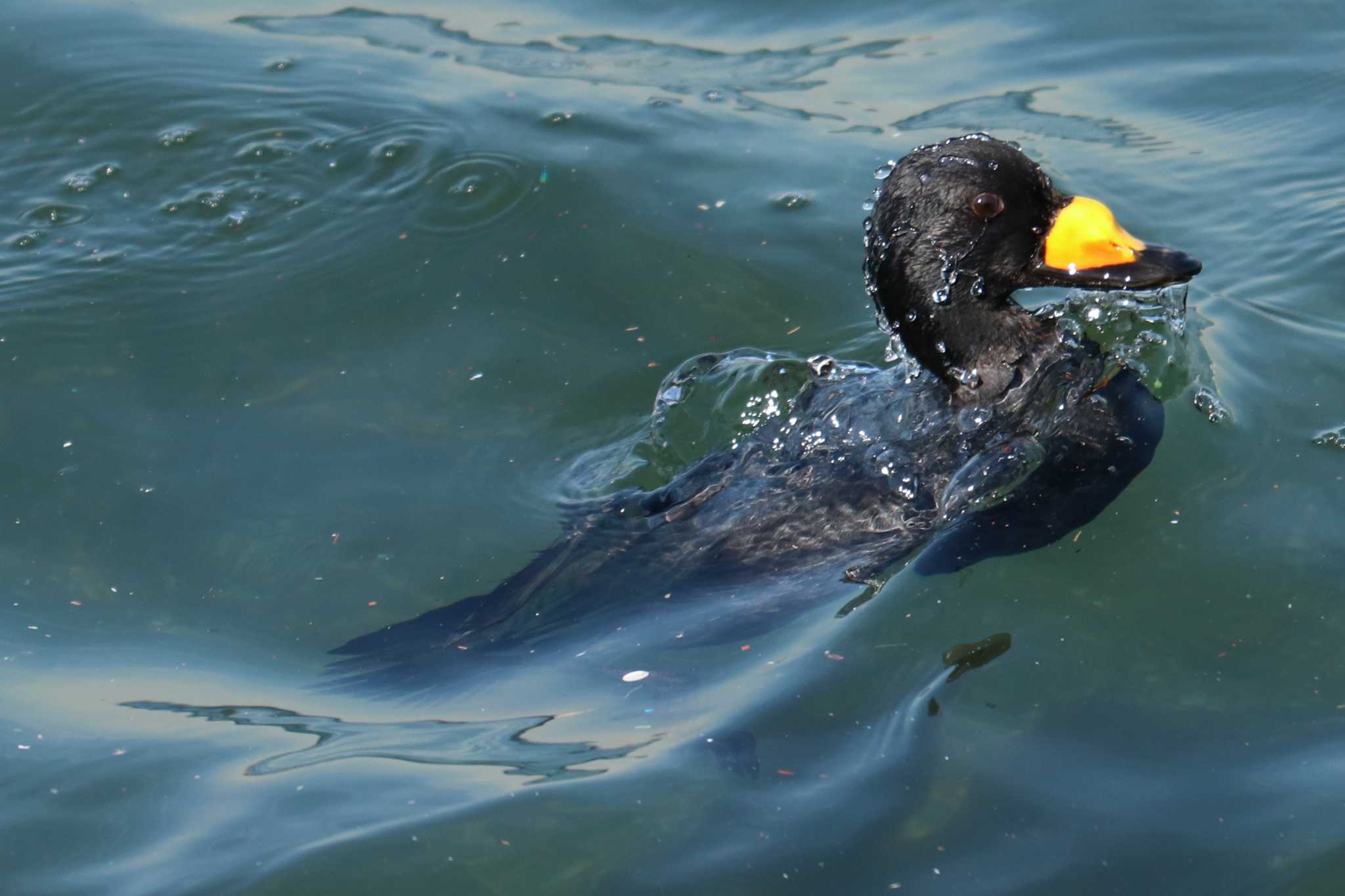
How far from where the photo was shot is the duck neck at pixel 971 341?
191 inches

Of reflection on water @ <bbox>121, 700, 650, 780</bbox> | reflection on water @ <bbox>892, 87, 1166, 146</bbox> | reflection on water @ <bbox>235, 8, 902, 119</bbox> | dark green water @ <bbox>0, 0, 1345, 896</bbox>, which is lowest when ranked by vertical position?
reflection on water @ <bbox>121, 700, 650, 780</bbox>

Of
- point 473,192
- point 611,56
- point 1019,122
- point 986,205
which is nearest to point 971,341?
point 986,205

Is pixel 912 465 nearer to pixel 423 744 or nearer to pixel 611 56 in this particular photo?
pixel 423 744

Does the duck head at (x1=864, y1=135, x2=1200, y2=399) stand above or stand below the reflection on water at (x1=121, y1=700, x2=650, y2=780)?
above

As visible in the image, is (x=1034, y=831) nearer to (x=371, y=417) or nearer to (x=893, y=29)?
(x=371, y=417)

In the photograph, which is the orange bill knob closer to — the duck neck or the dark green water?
the duck neck

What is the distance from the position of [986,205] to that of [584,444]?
1777mm

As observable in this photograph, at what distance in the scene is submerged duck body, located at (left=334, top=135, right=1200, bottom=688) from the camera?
4430mm

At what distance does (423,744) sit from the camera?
4.00 m

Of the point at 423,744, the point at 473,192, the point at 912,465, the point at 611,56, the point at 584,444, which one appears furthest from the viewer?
the point at 611,56

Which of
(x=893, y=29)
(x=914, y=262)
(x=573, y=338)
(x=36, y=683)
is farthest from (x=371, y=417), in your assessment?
(x=893, y=29)

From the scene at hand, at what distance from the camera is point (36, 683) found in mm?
4418

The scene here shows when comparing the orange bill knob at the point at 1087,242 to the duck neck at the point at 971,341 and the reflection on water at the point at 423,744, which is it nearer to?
the duck neck at the point at 971,341

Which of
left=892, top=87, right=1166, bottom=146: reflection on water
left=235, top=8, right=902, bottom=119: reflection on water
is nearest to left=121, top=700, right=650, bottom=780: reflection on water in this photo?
left=892, top=87, right=1166, bottom=146: reflection on water
